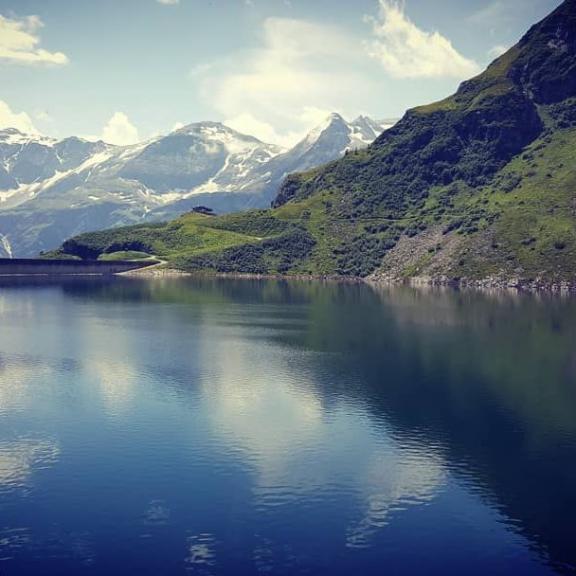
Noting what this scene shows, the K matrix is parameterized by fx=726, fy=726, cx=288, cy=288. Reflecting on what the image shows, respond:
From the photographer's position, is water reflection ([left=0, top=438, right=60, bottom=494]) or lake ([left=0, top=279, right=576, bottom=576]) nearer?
lake ([left=0, top=279, right=576, bottom=576])

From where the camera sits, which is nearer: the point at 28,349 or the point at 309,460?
the point at 309,460

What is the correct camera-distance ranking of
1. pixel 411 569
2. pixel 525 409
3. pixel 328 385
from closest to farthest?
pixel 411 569 → pixel 525 409 → pixel 328 385

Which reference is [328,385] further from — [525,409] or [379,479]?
[379,479]

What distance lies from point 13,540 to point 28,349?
108496mm

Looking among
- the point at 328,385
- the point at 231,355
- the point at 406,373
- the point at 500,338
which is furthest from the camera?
the point at 500,338

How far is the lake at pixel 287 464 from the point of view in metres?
65.8

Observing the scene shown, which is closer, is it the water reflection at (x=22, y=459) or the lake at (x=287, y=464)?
the lake at (x=287, y=464)

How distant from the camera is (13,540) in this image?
66750 millimetres

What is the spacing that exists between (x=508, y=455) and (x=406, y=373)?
166 feet

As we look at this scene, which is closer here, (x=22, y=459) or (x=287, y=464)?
(x=287, y=464)

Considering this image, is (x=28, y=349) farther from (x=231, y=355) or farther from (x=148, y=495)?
(x=148, y=495)

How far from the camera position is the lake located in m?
65.8

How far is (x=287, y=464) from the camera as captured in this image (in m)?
88.1

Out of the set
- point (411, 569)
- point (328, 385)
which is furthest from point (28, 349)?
point (411, 569)
